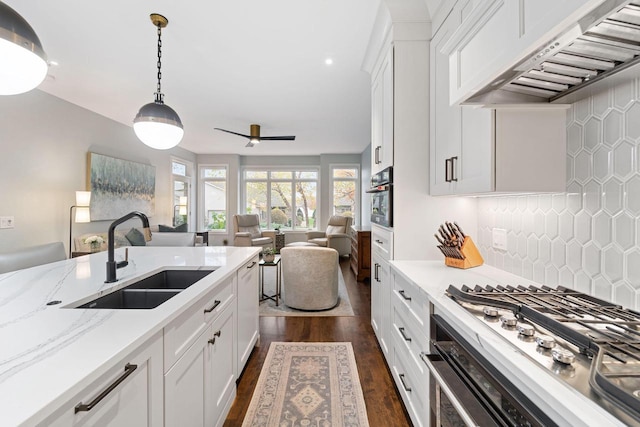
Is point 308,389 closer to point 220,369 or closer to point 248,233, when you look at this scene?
point 220,369

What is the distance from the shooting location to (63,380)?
594 mm

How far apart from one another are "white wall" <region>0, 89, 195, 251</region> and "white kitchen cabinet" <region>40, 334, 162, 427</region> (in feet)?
12.2

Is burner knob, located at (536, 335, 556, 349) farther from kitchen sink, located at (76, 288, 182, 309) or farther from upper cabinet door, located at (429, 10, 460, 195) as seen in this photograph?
kitchen sink, located at (76, 288, 182, 309)

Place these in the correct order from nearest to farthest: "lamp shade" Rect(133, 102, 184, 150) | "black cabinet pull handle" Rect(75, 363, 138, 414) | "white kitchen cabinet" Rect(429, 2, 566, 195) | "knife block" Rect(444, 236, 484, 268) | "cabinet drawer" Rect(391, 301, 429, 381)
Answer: "black cabinet pull handle" Rect(75, 363, 138, 414), "white kitchen cabinet" Rect(429, 2, 566, 195), "cabinet drawer" Rect(391, 301, 429, 381), "knife block" Rect(444, 236, 484, 268), "lamp shade" Rect(133, 102, 184, 150)

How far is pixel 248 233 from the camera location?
6402 mm

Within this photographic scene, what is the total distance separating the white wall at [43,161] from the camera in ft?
10.5

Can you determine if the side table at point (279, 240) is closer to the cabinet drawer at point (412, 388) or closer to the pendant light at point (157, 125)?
the pendant light at point (157, 125)

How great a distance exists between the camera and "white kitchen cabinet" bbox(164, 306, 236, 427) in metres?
1.05

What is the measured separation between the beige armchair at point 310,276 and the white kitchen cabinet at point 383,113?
120cm

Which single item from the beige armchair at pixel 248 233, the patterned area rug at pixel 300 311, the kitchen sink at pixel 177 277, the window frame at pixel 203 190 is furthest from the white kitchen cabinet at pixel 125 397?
the window frame at pixel 203 190

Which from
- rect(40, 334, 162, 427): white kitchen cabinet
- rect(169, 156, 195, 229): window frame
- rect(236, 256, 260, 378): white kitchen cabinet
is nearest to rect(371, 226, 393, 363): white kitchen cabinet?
rect(236, 256, 260, 378): white kitchen cabinet

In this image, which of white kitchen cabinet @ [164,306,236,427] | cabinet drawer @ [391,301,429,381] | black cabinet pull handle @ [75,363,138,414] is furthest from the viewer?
cabinet drawer @ [391,301,429,381]

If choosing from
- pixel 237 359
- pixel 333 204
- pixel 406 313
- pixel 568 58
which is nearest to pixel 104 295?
pixel 237 359

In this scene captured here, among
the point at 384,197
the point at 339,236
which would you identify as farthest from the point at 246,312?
the point at 339,236
